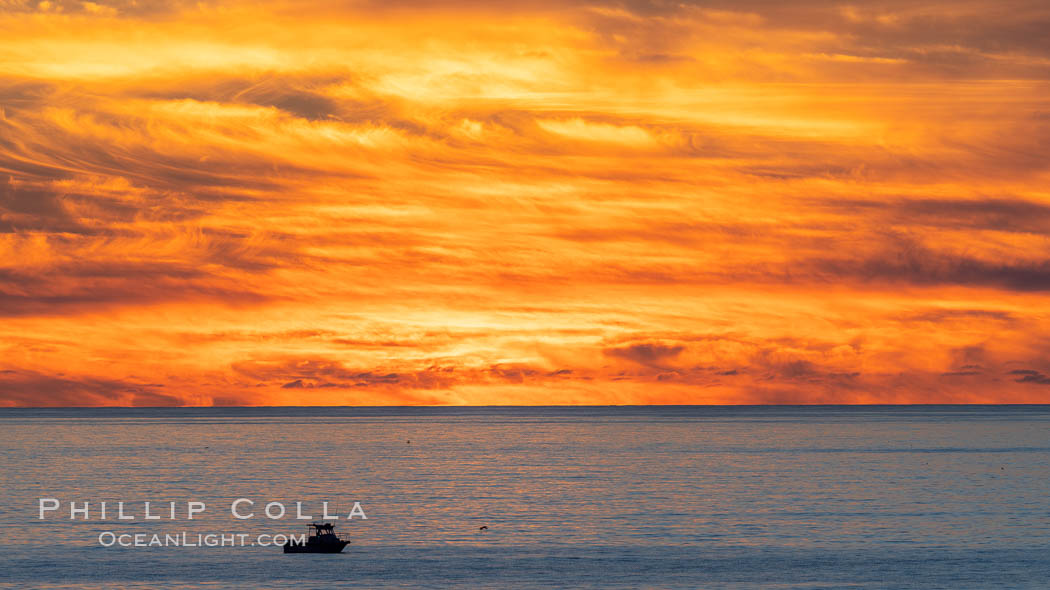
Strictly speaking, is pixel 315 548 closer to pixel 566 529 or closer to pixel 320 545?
pixel 320 545

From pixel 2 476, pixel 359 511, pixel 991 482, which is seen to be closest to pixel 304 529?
pixel 359 511

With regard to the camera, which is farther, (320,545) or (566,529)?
(566,529)

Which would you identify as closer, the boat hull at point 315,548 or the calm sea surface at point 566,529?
the calm sea surface at point 566,529

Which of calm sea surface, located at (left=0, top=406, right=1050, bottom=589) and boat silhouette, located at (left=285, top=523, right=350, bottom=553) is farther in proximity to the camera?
boat silhouette, located at (left=285, top=523, right=350, bottom=553)

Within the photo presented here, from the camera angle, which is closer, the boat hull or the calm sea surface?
the calm sea surface

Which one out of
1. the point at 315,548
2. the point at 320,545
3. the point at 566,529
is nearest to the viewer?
the point at 315,548

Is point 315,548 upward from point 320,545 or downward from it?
downward

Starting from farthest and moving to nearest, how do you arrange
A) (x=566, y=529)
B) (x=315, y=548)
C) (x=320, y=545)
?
(x=566, y=529)
(x=320, y=545)
(x=315, y=548)

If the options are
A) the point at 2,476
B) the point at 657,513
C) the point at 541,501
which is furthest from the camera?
the point at 2,476

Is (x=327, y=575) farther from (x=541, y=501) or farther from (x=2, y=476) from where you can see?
(x=2, y=476)

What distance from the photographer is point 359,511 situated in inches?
4759

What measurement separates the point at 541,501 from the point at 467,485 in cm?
2332

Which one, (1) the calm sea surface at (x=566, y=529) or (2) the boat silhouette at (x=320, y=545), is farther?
(2) the boat silhouette at (x=320, y=545)

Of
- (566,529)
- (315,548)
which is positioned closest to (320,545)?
(315,548)
